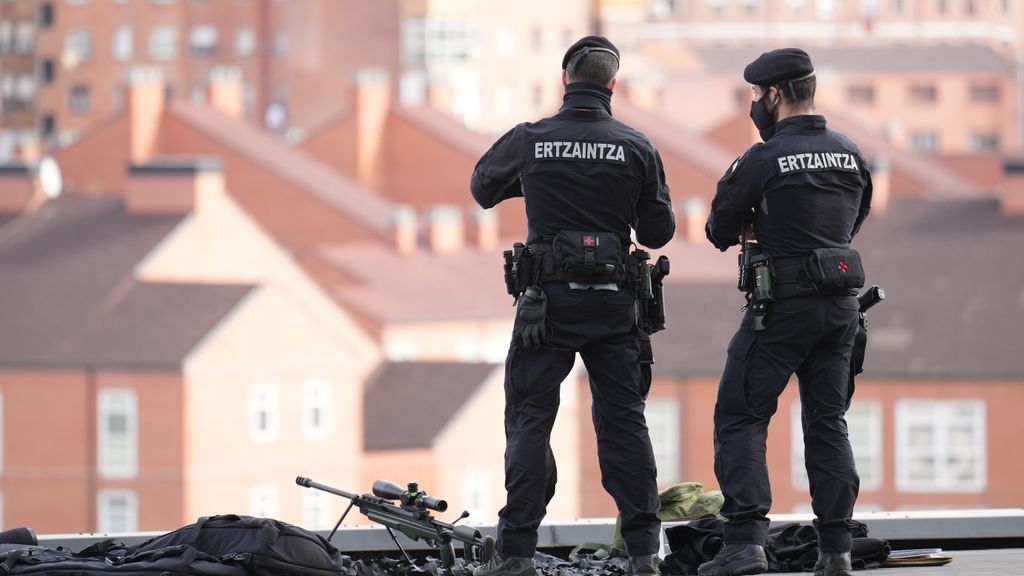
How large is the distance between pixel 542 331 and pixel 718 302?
52.7 m

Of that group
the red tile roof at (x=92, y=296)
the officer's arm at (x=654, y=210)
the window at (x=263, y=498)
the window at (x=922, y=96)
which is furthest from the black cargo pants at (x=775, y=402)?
the window at (x=922, y=96)

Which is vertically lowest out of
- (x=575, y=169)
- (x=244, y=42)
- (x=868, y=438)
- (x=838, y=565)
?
(x=838, y=565)

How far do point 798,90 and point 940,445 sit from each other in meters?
47.7

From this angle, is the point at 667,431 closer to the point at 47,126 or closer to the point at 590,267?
the point at 590,267

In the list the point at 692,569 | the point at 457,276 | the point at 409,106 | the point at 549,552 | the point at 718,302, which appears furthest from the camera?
the point at 409,106

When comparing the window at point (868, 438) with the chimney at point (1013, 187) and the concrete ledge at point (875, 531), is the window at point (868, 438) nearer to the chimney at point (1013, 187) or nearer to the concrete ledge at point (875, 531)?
the chimney at point (1013, 187)

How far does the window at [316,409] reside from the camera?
5697cm

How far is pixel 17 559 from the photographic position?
8031 mm

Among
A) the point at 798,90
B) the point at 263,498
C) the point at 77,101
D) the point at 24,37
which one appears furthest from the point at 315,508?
the point at 24,37

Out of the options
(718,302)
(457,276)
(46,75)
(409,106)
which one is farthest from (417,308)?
(46,75)

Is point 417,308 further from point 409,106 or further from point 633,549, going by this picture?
point 633,549

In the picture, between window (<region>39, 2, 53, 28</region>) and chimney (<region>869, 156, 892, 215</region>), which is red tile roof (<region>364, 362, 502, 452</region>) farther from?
window (<region>39, 2, 53, 28</region>)

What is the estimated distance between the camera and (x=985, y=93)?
128000mm

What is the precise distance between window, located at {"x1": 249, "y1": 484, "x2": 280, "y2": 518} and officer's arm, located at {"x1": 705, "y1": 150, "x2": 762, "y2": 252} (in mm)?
47476
